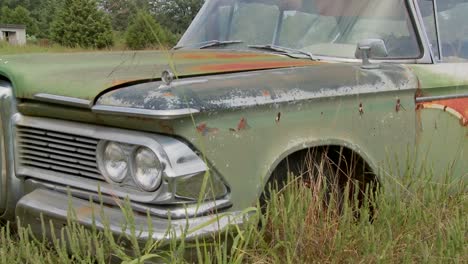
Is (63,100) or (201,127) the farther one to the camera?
(63,100)

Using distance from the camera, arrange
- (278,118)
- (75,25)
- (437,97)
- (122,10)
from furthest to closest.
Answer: (75,25), (437,97), (122,10), (278,118)

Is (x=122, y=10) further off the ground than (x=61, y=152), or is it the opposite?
(x=122, y=10)

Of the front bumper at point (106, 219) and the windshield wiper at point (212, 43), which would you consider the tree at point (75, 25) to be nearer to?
the windshield wiper at point (212, 43)

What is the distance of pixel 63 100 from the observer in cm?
250

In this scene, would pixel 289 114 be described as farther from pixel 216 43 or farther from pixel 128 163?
pixel 216 43

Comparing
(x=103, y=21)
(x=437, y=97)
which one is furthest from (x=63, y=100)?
(x=103, y=21)

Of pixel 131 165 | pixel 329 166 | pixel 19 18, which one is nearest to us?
pixel 131 165

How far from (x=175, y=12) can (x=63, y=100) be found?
152 centimetres

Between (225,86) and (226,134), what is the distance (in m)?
0.20

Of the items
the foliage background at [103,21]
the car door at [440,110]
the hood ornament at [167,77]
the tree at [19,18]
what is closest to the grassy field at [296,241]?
the car door at [440,110]

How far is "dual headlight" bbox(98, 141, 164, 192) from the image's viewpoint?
2301 millimetres

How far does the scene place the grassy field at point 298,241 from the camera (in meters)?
2.23

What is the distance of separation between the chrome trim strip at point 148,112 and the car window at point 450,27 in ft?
6.38

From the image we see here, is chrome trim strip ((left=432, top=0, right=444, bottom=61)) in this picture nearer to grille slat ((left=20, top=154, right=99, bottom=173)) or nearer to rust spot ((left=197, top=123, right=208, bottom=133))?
rust spot ((left=197, top=123, right=208, bottom=133))
